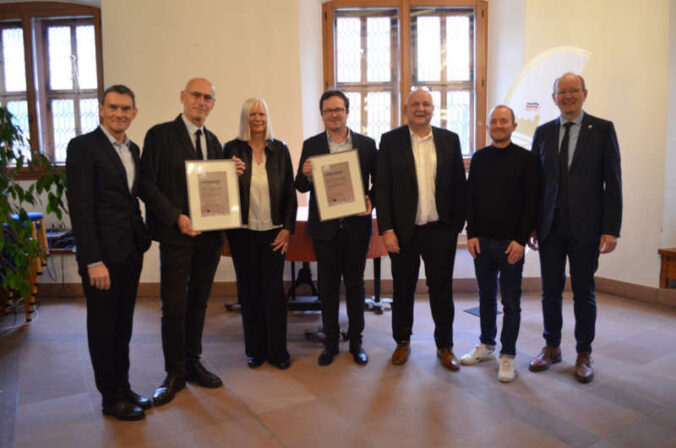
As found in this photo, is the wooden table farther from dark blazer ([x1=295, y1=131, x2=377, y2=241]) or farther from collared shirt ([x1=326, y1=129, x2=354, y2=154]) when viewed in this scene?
collared shirt ([x1=326, y1=129, x2=354, y2=154])

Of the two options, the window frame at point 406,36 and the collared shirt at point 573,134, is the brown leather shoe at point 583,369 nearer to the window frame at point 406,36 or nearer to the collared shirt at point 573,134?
the collared shirt at point 573,134

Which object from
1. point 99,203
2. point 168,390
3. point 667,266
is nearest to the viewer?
point 99,203

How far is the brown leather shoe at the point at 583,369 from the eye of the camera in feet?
9.43

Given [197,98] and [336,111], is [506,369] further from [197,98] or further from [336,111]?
[197,98]

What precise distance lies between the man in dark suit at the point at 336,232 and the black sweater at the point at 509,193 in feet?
2.22

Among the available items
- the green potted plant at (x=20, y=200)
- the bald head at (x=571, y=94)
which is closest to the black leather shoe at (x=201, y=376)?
the green potted plant at (x=20, y=200)

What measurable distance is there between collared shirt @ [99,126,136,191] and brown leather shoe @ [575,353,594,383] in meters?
2.65

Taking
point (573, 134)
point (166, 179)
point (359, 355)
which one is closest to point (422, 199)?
point (573, 134)

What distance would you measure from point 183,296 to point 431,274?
145 cm

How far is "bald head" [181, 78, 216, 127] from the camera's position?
2.62 meters

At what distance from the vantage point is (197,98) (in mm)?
2631

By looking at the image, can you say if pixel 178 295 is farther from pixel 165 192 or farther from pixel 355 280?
pixel 355 280

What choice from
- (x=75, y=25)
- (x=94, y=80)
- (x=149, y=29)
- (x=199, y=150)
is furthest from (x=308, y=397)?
(x=75, y=25)

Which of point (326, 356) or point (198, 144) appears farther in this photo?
point (326, 356)
